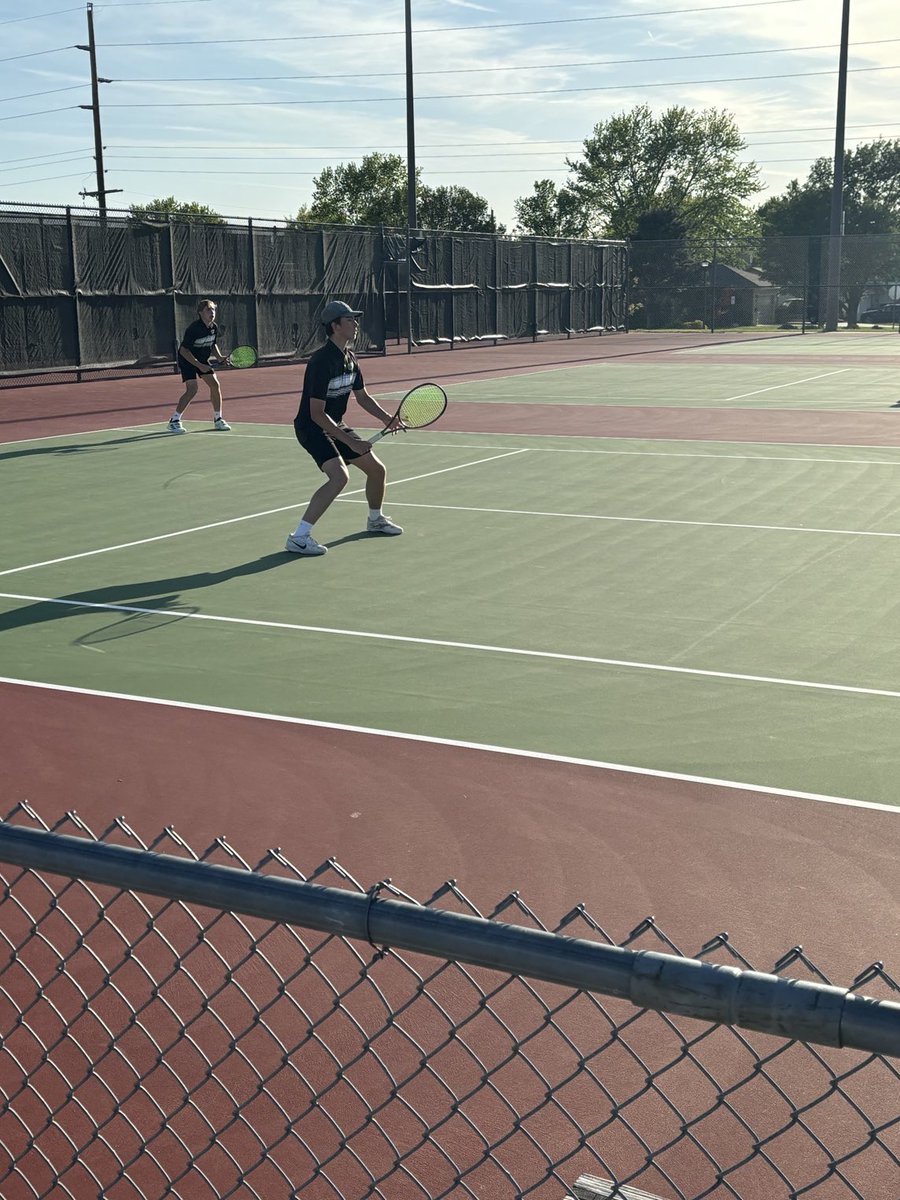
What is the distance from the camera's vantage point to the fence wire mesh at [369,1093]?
353 cm

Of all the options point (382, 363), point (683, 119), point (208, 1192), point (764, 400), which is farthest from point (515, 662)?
point (683, 119)

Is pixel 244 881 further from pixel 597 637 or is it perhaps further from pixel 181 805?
pixel 597 637

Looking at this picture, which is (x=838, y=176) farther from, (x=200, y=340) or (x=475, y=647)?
(x=475, y=647)

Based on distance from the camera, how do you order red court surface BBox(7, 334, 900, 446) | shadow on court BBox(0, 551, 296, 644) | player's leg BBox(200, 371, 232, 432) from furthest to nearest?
red court surface BBox(7, 334, 900, 446) → player's leg BBox(200, 371, 232, 432) → shadow on court BBox(0, 551, 296, 644)

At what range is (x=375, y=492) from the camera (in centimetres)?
1202

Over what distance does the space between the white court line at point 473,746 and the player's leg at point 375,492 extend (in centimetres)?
435

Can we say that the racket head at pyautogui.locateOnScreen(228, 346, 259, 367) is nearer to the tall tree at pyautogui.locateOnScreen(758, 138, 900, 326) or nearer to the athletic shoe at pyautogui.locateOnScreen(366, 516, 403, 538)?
the athletic shoe at pyautogui.locateOnScreen(366, 516, 403, 538)

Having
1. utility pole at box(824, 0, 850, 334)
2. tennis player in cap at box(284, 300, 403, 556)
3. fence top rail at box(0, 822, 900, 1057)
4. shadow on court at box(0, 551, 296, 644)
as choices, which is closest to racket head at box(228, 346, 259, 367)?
tennis player in cap at box(284, 300, 403, 556)

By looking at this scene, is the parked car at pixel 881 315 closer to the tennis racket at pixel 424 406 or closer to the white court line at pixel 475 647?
the tennis racket at pixel 424 406

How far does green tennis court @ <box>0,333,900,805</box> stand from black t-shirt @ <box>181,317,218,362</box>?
8.02 ft

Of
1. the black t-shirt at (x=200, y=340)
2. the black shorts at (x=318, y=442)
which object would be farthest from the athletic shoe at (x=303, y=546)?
the black t-shirt at (x=200, y=340)

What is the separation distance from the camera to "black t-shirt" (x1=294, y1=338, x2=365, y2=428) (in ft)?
35.9

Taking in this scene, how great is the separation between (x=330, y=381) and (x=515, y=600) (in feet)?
8.50

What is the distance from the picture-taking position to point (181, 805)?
6062 mm
